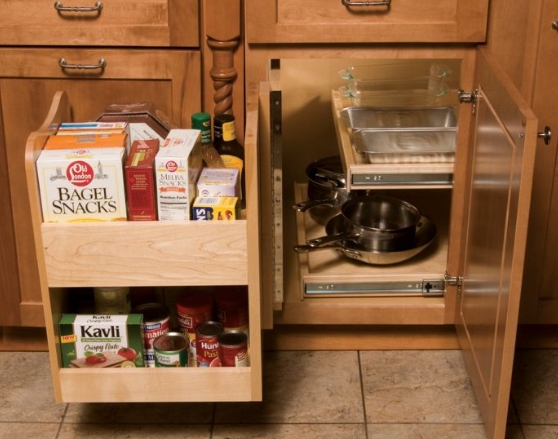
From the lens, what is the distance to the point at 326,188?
240 centimetres

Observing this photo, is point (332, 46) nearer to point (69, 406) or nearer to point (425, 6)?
point (425, 6)

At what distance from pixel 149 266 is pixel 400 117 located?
0.87 meters

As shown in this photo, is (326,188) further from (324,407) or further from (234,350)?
(234,350)

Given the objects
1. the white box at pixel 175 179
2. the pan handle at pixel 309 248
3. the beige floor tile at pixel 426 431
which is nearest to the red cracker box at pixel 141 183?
the white box at pixel 175 179

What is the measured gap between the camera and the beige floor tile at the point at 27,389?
2018mm

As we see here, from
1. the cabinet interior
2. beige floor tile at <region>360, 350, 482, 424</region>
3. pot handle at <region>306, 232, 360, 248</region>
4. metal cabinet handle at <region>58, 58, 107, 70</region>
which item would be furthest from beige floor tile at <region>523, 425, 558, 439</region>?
metal cabinet handle at <region>58, 58, 107, 70</region>

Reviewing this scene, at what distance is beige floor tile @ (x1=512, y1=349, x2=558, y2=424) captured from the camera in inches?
79.0

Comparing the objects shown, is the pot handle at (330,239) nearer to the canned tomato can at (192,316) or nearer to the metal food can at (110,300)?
the canned tomato can at (192,316)

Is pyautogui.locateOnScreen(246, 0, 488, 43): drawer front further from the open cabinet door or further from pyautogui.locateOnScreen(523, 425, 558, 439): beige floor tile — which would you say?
pyautogui.locateOnScreen(523, 425, 558, 439): beige floor tile

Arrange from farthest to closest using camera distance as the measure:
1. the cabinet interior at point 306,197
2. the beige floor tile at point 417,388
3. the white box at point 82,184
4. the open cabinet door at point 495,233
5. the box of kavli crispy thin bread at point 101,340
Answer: the cabinet interior at point 306,197, the beige floor tile at point 417,388, the box of kavli crispy thin bread at point 101,340, the white box at point 82,184, the open cabinet door at point 495,233

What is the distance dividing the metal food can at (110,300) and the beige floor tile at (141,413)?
0.29 metres

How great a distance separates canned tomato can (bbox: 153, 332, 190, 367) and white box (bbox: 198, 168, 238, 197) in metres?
0.32

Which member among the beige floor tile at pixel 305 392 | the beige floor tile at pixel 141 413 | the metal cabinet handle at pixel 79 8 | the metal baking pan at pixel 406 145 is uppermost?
the metal cabinet handle at pixel 79 8

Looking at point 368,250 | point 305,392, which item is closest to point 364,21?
point 368,250
